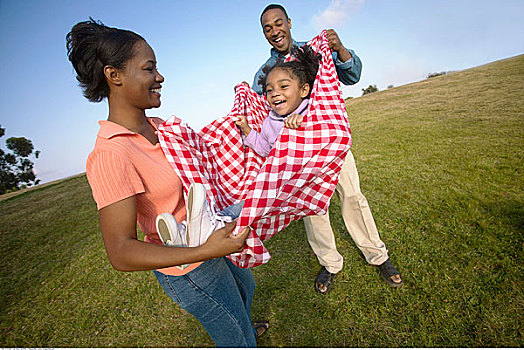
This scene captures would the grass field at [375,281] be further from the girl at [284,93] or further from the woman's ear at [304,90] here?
the woman's ear at [304,90]

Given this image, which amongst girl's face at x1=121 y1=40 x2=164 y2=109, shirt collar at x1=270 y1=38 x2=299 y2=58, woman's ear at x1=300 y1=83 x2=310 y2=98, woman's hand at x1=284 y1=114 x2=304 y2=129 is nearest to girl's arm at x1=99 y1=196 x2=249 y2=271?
girl's face at x1=121 y1=40 x2=164 y2=109

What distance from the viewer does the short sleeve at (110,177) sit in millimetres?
1122

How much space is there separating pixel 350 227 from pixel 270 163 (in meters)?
1.80

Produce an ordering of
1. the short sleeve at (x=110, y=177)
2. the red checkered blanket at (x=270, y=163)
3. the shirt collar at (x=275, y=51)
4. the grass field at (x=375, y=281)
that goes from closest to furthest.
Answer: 1. the short sleeve at (x=110, y=177)
2. the red checkered blanket at (x=270, y=163)
3. the grass field at (x=375, y=281)
4. the shirt collar at (x=275, y=51)

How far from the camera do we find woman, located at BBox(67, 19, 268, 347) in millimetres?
1138

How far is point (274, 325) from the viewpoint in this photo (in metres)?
2.79

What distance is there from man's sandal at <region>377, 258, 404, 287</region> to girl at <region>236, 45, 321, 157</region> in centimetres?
195

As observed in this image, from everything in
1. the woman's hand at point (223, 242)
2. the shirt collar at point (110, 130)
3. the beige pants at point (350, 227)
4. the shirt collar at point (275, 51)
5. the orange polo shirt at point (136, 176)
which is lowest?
the beige pants at point (350, 227)

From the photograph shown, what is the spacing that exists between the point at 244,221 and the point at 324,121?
2.70 feet

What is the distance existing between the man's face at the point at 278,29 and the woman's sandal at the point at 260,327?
299 cm

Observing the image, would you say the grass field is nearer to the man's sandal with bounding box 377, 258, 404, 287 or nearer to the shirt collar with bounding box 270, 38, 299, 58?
the man's sandal with bounding box 377, 258, 404, 287

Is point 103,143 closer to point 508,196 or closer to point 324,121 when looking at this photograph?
point 324,121

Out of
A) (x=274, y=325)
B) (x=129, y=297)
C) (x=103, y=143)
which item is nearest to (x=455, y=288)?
(x=274, y=325)

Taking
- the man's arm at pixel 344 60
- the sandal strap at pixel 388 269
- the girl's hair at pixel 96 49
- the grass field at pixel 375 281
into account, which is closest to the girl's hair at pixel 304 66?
the man's arm at pixel 344 60
